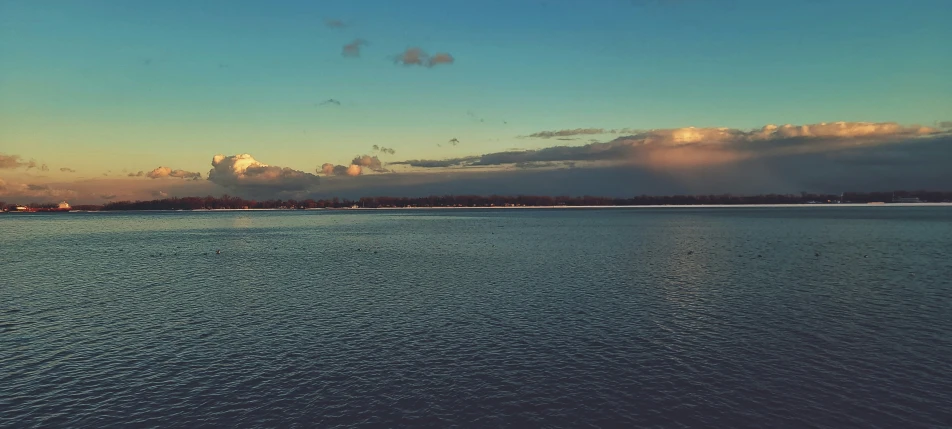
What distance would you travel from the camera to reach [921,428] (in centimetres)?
2105

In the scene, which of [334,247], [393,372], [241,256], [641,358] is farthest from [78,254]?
[641,358]

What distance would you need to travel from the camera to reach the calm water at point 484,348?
23.1m

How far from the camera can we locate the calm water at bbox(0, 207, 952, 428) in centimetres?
2311

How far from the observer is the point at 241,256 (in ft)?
289

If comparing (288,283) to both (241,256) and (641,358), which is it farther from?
(641,358)

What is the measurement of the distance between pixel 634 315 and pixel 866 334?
1447 centimetres

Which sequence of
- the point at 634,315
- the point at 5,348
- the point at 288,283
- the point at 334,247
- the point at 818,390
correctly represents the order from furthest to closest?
1. the point at 334,247
2. the point at 288,283
3. the point at 634,315
4. the point at 5,348
5. the point at 818,390

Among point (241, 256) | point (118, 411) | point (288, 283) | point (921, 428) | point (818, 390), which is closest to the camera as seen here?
point (921, 428)

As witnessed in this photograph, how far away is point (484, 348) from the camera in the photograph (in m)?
31.9

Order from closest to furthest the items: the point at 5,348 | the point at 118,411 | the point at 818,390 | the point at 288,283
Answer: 1. the point at 118,411
2. the point at 818,390
3. the point at 5,348
4. the point at 288,283

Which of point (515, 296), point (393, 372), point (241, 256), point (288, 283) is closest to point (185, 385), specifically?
point (393, 372)

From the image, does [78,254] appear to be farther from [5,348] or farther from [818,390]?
[818,390]

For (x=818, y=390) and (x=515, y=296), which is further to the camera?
(x=515, y=296)

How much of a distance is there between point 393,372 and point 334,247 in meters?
78.7
